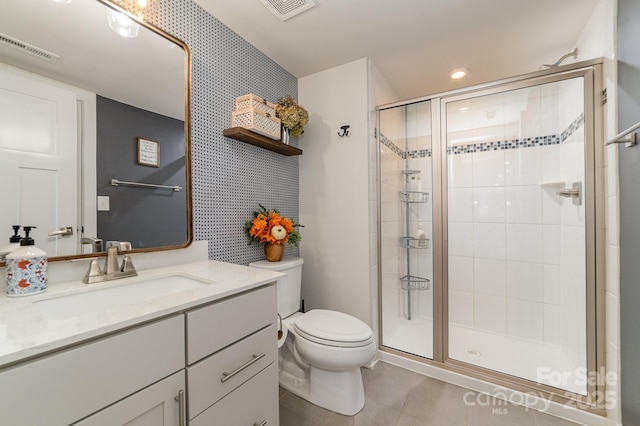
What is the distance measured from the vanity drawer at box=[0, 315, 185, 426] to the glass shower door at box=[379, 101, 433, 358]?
5.39 feet

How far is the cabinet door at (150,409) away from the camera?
0.61 metres

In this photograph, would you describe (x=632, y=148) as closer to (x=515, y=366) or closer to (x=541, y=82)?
(x=541, y=82)

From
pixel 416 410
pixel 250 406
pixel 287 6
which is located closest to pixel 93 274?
pixel 250 406

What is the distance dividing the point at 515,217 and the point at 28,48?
9.78 ft

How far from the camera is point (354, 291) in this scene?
1.96 metres

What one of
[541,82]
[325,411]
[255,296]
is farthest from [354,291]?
[541,82]

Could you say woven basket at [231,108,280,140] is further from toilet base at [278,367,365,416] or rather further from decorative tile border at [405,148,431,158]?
toilet base at [278,367,365,416]

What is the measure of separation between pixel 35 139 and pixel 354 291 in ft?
6.10

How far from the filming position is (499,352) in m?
1.94

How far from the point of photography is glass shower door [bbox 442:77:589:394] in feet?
5.57

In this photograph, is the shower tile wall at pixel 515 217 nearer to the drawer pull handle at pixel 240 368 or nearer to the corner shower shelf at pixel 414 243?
the corner shower shelf at pixel 414 243

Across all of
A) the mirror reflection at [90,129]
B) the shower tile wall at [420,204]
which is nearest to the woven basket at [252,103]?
the mirror reflection at [90,129]

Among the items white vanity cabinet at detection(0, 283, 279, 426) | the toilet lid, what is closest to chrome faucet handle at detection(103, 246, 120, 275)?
white vanity cabinet at detection(0, 283, 279, 426)

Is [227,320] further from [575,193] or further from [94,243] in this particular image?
[575,193]
